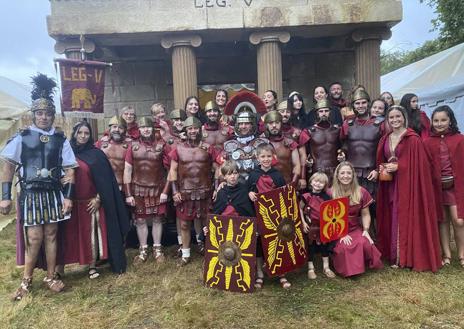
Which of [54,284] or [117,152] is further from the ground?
[117,152]

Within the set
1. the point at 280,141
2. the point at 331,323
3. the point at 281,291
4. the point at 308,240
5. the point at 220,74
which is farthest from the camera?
the point at 220,74

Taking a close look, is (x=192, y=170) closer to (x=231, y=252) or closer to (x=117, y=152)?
(x=117, y=152)

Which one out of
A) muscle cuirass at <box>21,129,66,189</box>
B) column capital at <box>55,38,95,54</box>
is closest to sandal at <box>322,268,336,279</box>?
muscle cuirass at <box>21,129,66,189</box>

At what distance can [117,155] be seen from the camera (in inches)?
190

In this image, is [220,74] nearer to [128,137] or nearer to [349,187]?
[128,137]

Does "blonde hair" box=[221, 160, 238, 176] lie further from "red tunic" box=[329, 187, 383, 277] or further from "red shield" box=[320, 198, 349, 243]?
"red tunic" box=[329, 187, 383, 277]

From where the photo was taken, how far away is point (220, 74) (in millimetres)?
8484

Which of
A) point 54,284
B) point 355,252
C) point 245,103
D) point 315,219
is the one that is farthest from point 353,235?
point 54,284

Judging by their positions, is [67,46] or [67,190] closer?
[67,190]

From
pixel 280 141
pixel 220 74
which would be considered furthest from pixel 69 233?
pixel 220 74

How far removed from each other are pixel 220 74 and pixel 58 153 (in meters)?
5.15

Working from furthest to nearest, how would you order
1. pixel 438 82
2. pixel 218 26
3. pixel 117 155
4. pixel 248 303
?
pixel 438 82
pixel 218 26
pixel 117 155
pixel 248 303

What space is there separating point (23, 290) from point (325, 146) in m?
3.26

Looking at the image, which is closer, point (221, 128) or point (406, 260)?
point (406, 260)
